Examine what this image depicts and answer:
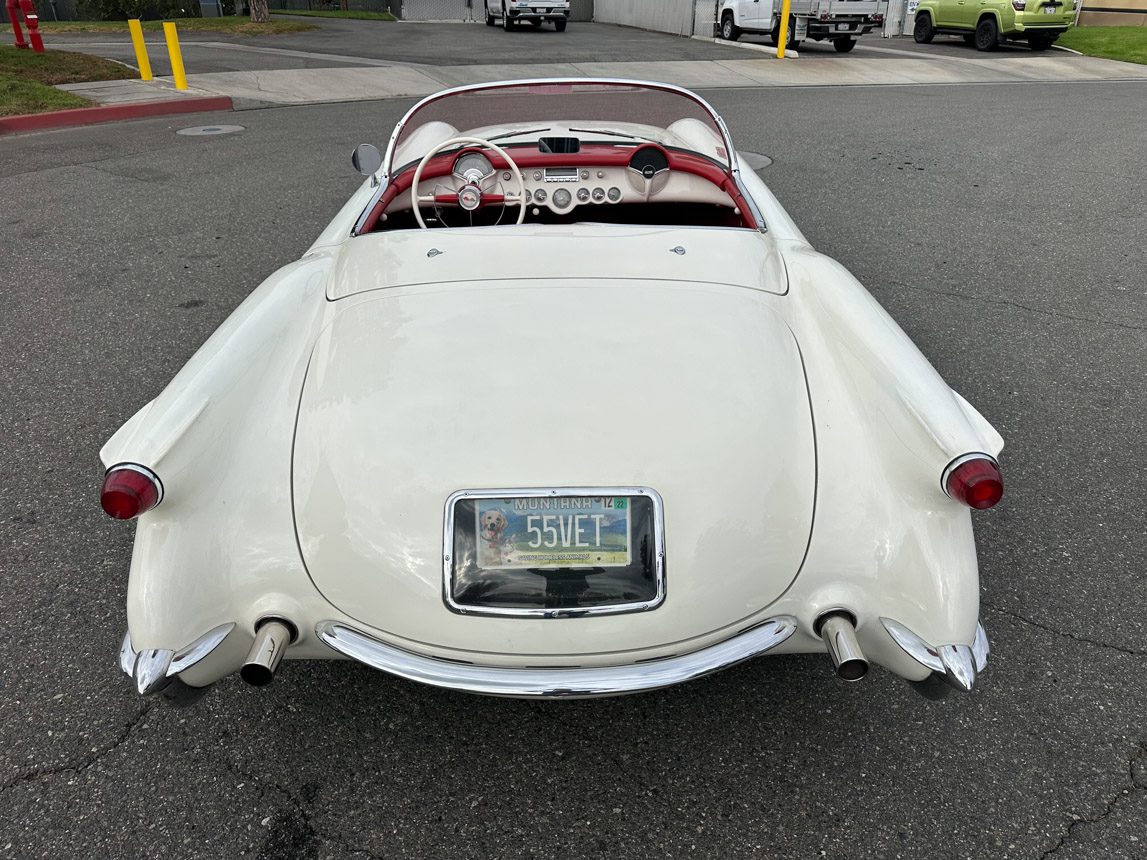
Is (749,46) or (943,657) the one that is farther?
(749,46)

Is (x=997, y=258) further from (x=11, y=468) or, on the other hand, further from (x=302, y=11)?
(x=302, y=11)

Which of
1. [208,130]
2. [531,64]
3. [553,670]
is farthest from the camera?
[531,64]

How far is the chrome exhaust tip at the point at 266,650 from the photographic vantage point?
161cm

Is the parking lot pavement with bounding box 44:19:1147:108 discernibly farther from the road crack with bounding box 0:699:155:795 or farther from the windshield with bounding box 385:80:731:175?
the road crack with bounding box 0:699:155:795

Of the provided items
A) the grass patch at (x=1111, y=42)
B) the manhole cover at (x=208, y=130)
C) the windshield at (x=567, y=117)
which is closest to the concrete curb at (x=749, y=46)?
the grass patch at (x=1111, y=42)

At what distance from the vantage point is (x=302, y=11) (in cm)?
3095

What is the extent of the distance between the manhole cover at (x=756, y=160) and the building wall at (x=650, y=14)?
48.8 feet

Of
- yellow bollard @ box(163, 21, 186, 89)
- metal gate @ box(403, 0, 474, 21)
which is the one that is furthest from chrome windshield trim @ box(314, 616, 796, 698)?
metal gate @ box(403, 0, 474, 21)

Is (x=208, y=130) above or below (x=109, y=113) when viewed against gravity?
below

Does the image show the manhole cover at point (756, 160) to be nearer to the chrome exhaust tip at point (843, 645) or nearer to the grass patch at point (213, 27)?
the chrome exhaust tip at point (843, 645)

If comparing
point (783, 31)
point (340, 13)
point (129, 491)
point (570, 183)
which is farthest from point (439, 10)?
point (129, 491)

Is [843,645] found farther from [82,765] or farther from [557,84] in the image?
[557,84]

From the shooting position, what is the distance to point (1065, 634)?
231cm

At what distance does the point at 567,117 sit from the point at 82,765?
121 inches
